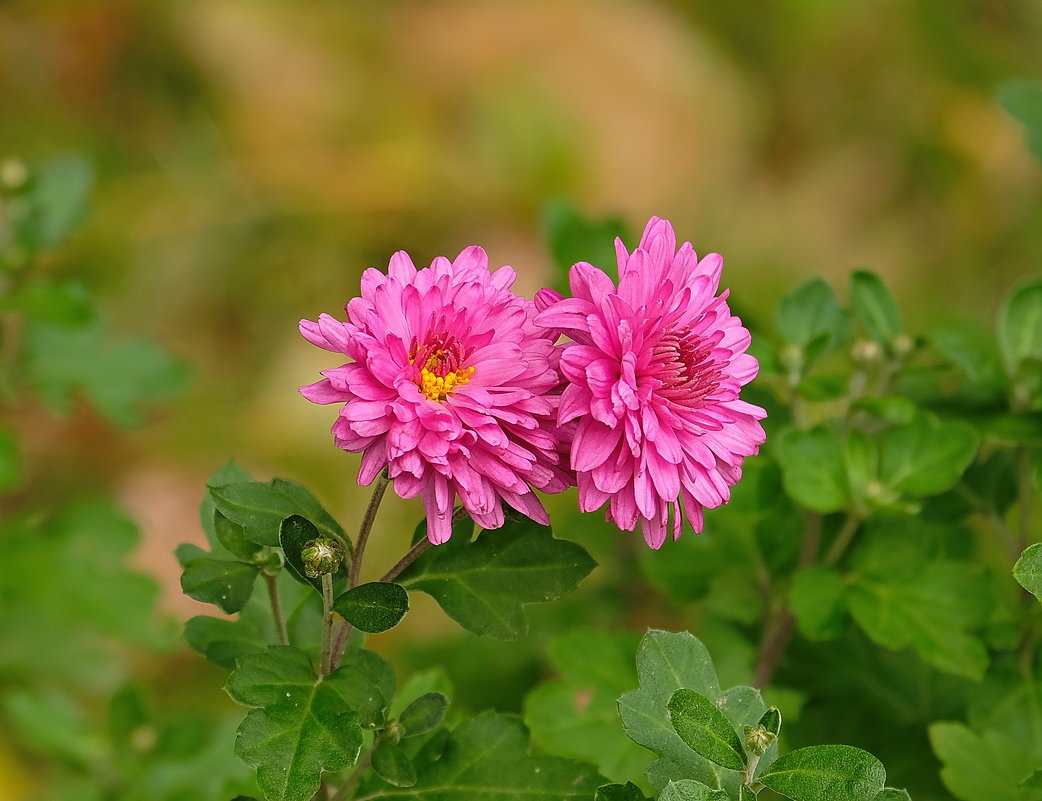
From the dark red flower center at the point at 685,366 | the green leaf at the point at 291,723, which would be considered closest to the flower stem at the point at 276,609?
Result: the green leaf at the point at 291,723

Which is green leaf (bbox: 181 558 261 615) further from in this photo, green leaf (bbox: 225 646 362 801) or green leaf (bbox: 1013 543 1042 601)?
green leaf (bbox: 1013 543 1042 601)

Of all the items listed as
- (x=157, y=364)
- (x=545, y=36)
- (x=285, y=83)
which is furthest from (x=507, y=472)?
(x=545, y=36)

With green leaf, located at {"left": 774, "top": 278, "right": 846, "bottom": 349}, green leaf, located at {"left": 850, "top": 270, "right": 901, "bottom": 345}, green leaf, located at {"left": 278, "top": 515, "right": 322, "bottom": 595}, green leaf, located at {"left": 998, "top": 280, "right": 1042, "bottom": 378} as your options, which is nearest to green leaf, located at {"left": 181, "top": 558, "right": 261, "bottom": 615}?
green leaf, located at {"left": 278, "top": 515, "right": 322, "bottom": 595}

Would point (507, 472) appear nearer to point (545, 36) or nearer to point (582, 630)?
point (582, 630)

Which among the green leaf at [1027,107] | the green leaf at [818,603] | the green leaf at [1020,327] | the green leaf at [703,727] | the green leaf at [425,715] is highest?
the green leaf at [1027,107]

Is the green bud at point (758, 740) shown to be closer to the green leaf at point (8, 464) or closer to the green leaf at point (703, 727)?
the green leaf at point (703, 727)
